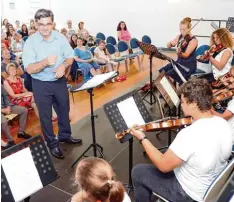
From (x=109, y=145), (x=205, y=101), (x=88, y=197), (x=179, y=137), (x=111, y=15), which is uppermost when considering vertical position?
(x=111, y=15)

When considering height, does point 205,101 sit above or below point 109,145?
above

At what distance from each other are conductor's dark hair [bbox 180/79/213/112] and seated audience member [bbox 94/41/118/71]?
198 inches

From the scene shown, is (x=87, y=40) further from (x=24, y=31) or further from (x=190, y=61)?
(x=190, y=61)

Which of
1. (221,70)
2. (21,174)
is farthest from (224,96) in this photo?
(21,174)

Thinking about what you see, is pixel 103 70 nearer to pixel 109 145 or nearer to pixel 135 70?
pixel 135 70

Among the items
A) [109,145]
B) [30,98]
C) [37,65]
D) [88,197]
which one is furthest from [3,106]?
[88,197]

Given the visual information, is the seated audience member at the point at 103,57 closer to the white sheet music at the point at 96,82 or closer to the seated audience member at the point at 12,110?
the seated audience member at the point at 12,110

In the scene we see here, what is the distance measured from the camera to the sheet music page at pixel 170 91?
304 cm

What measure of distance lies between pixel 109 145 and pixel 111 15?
8.13 meters

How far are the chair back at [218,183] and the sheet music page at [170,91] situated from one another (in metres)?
1.24

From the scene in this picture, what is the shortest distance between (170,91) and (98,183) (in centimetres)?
183

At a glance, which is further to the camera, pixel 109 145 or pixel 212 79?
pixel 212 79

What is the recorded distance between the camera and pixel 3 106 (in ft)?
13.3

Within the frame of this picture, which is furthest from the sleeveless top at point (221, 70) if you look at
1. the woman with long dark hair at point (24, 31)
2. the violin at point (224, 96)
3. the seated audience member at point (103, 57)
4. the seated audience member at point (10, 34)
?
the woman with long dark hair at point (24, 31)
